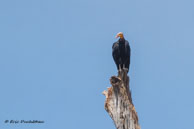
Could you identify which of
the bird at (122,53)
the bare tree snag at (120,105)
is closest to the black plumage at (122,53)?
the bird at (122,53)

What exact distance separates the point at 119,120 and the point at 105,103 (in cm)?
52

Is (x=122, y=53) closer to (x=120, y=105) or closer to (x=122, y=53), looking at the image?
(x=122, y=53)

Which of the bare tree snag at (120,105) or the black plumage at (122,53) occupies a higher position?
the black plumage at (122,53)

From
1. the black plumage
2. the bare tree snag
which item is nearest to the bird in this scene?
the black plumage

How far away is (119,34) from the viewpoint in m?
12.1

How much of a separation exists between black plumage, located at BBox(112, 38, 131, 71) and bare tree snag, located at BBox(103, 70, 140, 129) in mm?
3709

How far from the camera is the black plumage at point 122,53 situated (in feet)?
37.6

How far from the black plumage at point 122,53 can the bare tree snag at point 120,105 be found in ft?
12.2

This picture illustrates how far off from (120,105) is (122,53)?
4.27 meters

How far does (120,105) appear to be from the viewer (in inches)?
289

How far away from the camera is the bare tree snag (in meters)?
7.17

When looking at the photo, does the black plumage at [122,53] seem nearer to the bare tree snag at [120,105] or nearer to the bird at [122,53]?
the bird at [122,53]

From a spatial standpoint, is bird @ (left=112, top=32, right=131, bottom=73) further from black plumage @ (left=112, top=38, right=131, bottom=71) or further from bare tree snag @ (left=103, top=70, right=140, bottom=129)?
bare tree snag @ (left=103, top=70, right=140, bottom=129)

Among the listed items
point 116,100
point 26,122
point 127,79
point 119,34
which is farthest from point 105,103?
point 119,34
